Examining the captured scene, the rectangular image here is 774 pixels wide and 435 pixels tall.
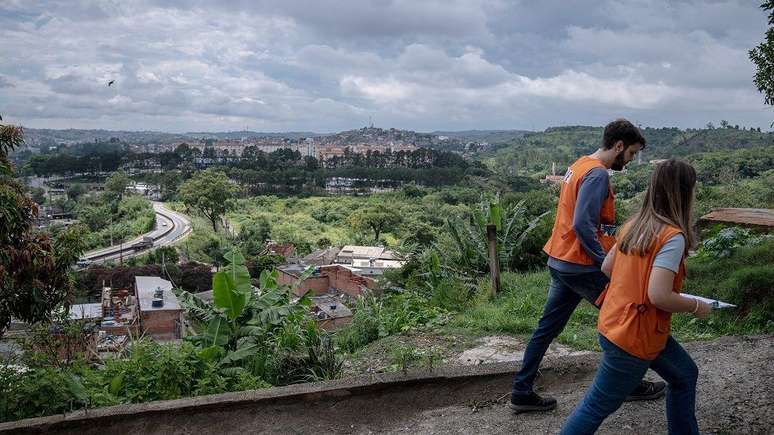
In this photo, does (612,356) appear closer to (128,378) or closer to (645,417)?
(645,417)

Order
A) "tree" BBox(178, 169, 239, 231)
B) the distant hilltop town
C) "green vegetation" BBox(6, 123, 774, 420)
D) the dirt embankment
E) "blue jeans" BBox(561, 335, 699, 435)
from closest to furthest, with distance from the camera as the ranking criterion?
"blue jeans" BBox(561, 335, 699, 435) < the dirt embankment < "green vegetation" BBox(6, 123, 774, 420) < "tree" BBox(178, 169, 239, 231) < the distant hilltop town

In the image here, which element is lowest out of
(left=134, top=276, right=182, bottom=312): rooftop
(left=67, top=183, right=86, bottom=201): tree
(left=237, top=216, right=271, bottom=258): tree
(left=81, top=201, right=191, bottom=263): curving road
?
(left=81, top=201, right=191, bottom=263): curving road

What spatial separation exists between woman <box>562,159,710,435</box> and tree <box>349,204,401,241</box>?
43.4 meters

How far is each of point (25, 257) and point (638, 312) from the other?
361 centimetres

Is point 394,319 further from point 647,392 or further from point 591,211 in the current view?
point 591,211

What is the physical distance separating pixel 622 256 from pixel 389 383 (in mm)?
1931

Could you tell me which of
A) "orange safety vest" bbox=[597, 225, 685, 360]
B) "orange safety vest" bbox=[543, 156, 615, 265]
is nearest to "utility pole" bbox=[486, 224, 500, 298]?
"orange safety vest" bbox=[543, 156, 615, 265]

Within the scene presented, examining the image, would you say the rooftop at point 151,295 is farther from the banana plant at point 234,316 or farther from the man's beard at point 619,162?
the man's beard at point 619,162

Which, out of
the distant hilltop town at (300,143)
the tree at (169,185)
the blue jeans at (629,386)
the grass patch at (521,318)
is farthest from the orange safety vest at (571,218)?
the distant hilltop town at (300,143)

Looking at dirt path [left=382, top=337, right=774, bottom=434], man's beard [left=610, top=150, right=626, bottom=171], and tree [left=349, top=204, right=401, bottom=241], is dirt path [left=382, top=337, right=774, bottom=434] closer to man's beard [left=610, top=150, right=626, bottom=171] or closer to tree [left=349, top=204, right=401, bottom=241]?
man's beard [left=610, top=150, right=626, bottom=171]

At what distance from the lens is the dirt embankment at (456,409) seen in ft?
10.5

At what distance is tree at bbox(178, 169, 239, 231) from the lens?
4850cm

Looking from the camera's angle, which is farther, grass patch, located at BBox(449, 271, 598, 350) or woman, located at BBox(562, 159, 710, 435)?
grass patch, located at BBox(449, 271, 598, 350)

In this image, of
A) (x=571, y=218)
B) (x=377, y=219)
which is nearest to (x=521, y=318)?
(x=571, y=218)
